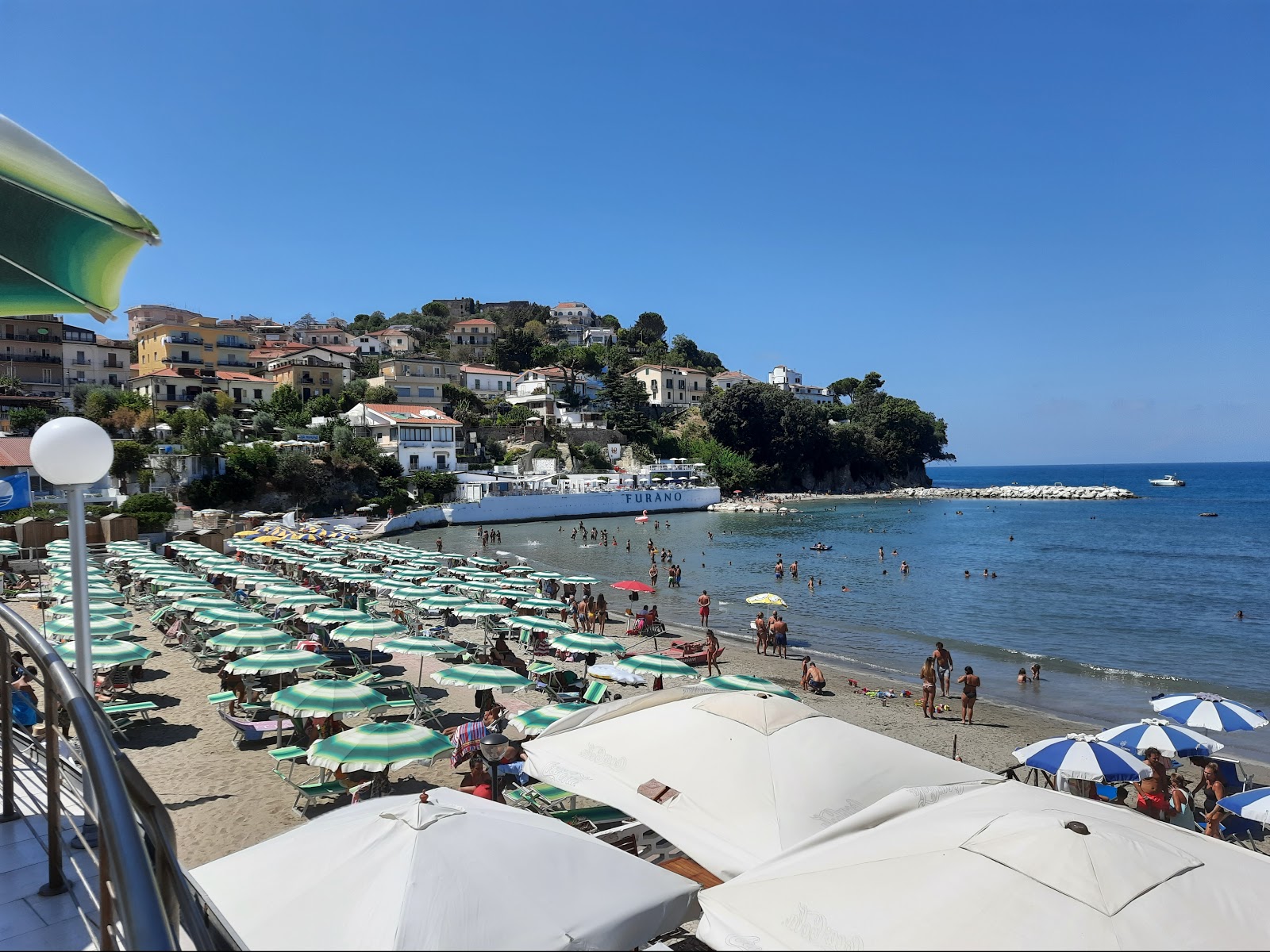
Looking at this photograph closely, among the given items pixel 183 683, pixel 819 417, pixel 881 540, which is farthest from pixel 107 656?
A: pixel 819 417

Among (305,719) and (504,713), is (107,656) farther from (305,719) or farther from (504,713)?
(504,713)

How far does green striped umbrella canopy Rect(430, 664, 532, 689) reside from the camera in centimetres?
1177

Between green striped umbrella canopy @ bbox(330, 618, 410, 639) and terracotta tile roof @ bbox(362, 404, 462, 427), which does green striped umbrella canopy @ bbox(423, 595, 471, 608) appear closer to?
green striped umbrella canopy @ bbox(330, 618, 410, 639)

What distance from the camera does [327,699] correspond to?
34.0ft

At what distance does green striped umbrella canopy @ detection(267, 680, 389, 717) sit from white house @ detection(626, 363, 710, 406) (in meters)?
94.8

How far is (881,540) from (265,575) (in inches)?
1670

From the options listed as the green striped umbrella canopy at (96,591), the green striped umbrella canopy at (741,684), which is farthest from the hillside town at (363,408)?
the green striped umbrella canopy at (741,684)

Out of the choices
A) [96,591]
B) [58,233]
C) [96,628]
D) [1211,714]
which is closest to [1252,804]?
[1211,714]

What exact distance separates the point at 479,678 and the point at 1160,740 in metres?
9.72

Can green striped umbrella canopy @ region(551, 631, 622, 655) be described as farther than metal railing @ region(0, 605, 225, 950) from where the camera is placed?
Yes

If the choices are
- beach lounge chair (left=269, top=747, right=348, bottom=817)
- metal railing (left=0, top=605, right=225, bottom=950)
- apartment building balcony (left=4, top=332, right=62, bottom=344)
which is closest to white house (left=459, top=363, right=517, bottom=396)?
apartment building balcony (left=4, top=332, right=62, bottom=344)

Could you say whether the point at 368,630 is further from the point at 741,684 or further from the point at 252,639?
the point at 741,684

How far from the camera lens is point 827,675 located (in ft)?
65.6

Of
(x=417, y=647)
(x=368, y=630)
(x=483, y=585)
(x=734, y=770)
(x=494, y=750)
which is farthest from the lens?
(x=483, y=585)
